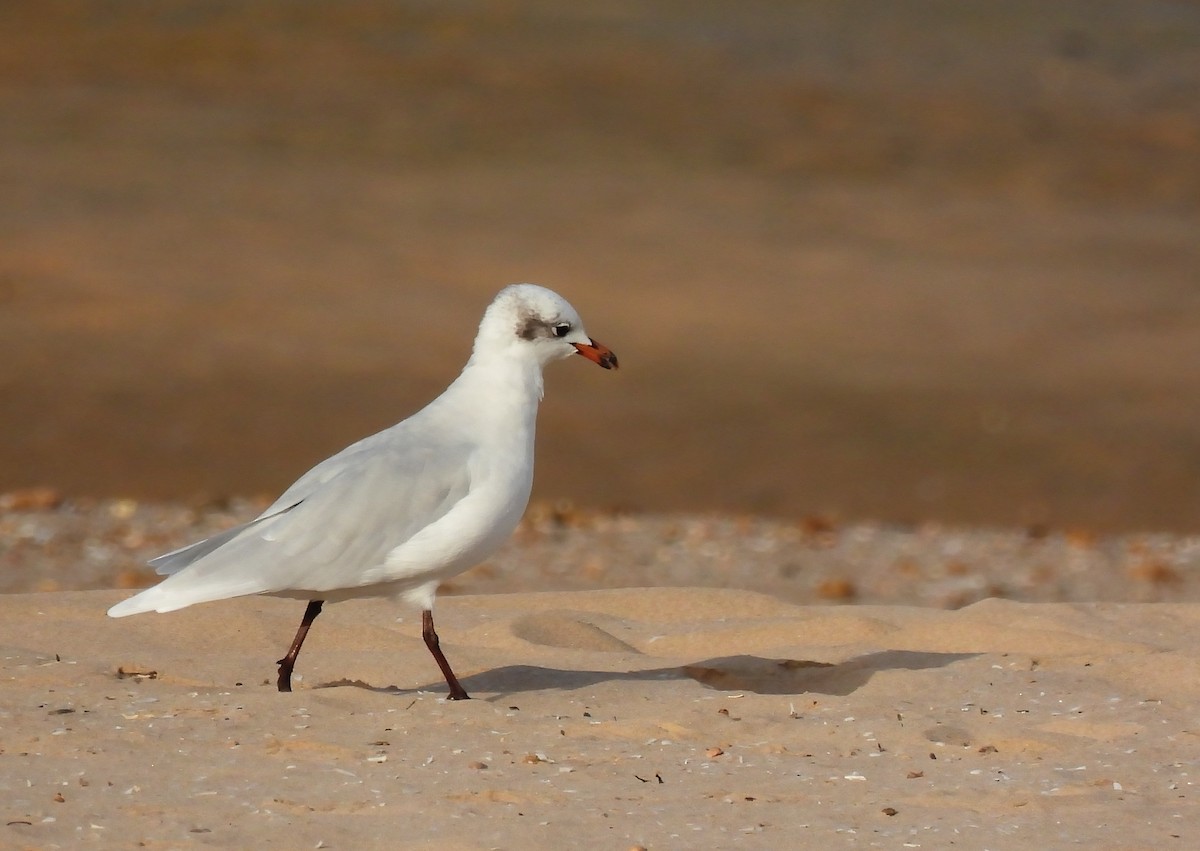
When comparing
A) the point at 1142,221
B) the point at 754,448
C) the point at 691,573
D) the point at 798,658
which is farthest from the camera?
the point at 1142,221

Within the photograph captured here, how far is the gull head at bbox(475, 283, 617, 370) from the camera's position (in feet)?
18.8

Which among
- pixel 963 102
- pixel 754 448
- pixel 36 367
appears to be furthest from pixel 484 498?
pixel 963 102

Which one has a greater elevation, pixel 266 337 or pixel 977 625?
pixel 266 337

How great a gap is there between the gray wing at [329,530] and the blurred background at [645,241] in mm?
7141

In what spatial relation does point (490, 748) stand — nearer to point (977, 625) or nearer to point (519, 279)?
point (977, 625)

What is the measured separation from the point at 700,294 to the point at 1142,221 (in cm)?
642

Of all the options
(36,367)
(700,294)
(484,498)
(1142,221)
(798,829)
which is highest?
(1142,221)

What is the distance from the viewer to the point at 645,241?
20.6 metres

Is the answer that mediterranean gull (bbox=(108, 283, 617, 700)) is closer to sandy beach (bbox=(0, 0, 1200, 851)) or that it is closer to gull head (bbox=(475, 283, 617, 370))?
gull head (bbox=(475, 283, 617, 370))

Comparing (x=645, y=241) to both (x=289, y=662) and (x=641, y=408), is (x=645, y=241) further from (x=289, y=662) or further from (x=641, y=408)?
(x=289, y=662)

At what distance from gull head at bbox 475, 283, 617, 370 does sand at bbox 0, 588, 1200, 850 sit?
100 centimetres

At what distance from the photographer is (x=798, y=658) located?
6.18 metres

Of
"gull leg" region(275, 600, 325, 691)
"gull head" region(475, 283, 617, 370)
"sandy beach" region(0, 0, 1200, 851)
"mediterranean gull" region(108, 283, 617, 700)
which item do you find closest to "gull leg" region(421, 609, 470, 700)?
"mediterranean gull" region(108, 283, 617, 700)

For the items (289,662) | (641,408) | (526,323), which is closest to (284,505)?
(289,662)
